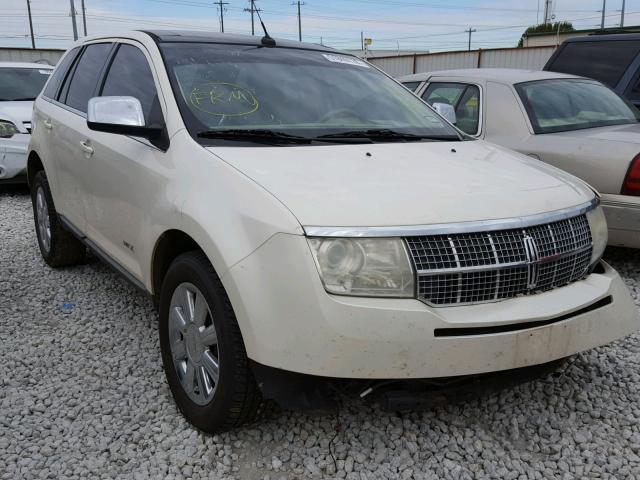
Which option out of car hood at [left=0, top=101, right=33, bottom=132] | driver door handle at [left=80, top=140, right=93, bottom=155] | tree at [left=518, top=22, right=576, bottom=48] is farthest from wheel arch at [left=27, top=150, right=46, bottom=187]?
tree at [left=518, top=22, right=576, bottom=48]

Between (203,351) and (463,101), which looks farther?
(463,101)

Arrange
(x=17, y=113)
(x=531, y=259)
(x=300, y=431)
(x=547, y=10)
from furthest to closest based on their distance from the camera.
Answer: (x=547, y=10) → (x=17, y=113) → (x=300, y=431) → (x=531, y=259)

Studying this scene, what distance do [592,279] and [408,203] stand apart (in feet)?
3.05

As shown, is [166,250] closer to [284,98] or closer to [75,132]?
[284,98]

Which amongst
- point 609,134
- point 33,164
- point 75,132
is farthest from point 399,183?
point 33,164

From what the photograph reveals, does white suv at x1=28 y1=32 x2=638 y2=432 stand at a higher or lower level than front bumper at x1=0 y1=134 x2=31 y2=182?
higher

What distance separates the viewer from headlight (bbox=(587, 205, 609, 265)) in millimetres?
2727

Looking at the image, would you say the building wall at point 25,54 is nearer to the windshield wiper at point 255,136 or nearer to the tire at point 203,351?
the windshield wiper at point 255,136

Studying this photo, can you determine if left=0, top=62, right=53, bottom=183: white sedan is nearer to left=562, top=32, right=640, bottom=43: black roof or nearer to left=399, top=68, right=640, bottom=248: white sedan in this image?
left=399, top=68, right=640, bottom=248: white sedan

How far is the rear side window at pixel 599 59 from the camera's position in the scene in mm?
6965

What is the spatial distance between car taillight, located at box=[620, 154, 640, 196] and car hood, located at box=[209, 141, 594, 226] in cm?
170

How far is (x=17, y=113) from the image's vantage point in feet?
27.0

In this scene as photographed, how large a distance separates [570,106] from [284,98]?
3269 millimetres

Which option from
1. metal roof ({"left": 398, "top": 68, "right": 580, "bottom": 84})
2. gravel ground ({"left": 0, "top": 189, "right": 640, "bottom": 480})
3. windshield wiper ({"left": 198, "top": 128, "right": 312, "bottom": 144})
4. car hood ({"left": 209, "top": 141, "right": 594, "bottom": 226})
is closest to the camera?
car hood ({"left": 209, "top": 141, "right": 594, "bottom": 226})
